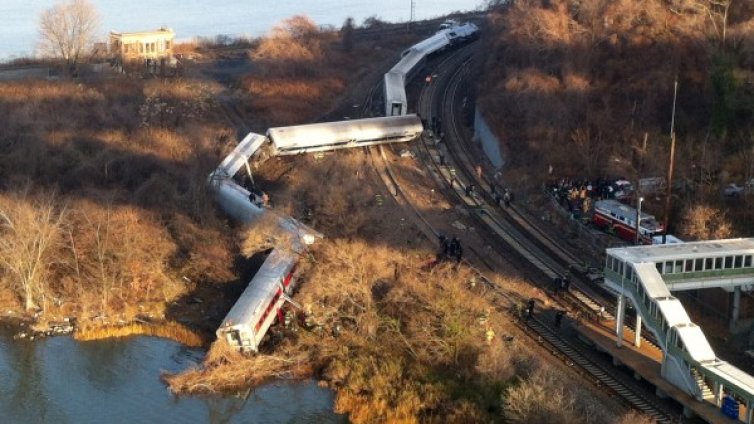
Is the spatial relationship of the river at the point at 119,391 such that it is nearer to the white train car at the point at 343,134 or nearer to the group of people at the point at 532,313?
the group of people at the point at 532,313

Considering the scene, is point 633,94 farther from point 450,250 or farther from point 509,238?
point 450,250

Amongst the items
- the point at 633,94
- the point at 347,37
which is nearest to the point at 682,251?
the point at 633,94

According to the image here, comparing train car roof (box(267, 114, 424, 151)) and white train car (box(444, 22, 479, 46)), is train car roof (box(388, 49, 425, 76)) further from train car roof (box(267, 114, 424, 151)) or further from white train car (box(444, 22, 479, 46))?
train car roof (box(267, 114, 424, 151))

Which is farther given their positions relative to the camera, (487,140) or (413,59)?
(413,59)

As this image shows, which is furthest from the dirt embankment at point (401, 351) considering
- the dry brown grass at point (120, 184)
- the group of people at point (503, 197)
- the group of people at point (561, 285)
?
the group of people at point (503, 197)

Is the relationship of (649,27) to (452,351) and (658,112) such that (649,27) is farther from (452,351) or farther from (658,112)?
(452,351)

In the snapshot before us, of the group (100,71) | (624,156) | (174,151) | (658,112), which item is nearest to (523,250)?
(624,156)
